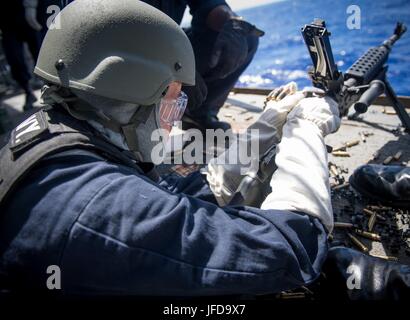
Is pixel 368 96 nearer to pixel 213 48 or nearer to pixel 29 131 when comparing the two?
pixel 213 48

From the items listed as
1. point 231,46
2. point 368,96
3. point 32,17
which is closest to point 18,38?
point 32,17

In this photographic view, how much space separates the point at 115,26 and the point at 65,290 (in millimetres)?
876

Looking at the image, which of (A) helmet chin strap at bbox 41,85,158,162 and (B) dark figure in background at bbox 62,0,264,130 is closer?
(A) helmet chin strap at bbox 41,85,158,162

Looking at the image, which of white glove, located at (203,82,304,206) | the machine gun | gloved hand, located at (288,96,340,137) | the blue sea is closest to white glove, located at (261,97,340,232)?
gloved hand, located at (288,96,340,137)

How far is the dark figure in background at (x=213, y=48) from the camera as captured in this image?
116 inches

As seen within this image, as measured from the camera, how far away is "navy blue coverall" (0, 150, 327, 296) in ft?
2.72

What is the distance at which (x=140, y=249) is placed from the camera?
0.84 meters

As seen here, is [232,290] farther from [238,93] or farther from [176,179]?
[238,93]

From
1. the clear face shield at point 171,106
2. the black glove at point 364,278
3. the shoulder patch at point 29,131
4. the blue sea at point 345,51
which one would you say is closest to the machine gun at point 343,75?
the clear face shield at point 171,106

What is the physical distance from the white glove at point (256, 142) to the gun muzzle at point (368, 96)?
557mm

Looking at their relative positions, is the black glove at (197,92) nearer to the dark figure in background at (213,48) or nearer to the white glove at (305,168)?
the dark figure in background at (213,48)

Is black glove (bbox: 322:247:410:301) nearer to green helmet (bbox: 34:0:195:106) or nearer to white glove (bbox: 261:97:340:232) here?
white glove (bbox: 261:97:340:232)

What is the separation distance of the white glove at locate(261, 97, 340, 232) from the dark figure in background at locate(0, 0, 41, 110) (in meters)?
4.68
